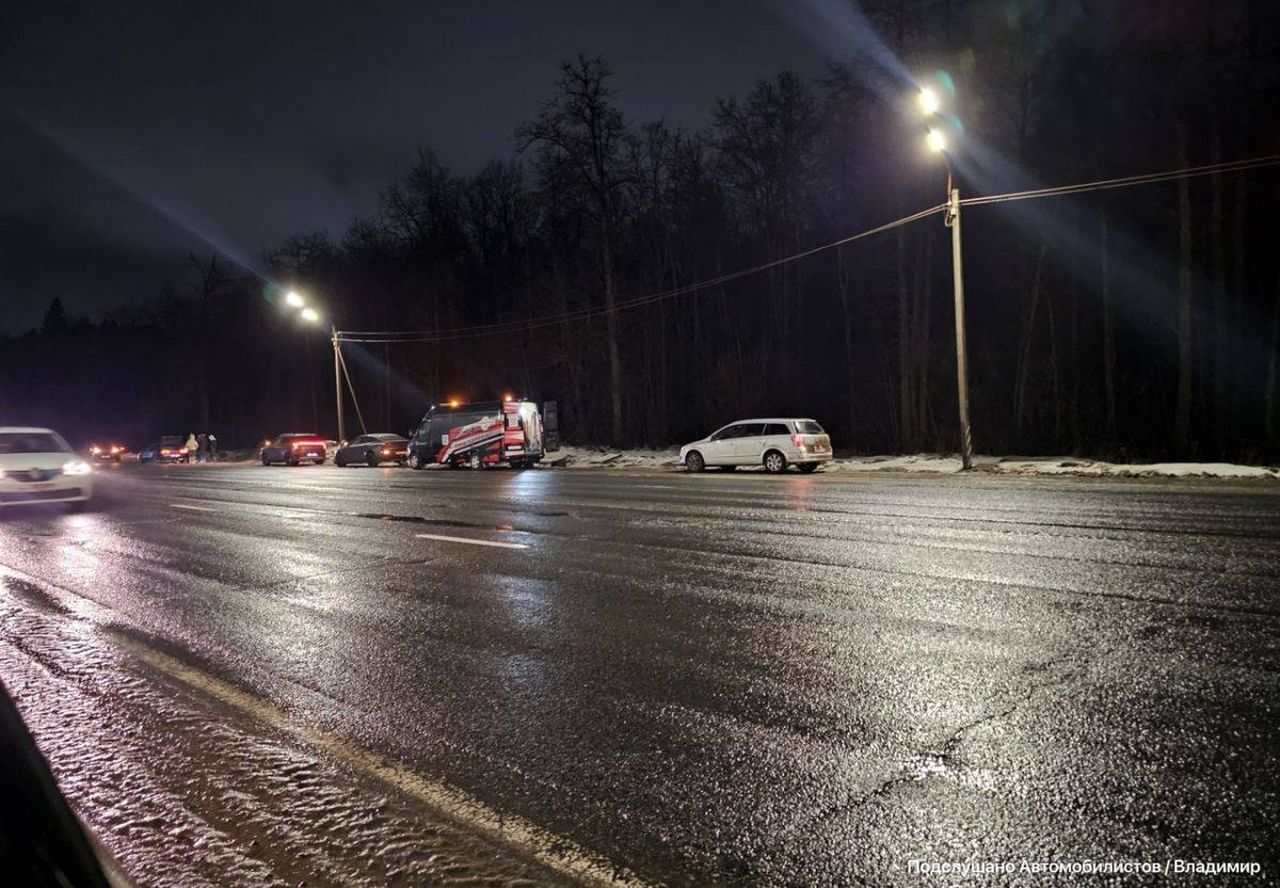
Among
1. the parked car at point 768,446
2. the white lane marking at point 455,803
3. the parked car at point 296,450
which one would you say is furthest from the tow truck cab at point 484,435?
the white lane marking at point 455,803

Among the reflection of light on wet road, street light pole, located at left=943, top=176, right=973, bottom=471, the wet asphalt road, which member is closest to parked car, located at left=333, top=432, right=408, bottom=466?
the reflection of light on wet road

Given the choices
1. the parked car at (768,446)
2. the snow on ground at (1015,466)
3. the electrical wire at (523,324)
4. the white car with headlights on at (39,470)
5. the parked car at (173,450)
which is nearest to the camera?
the white car with headlights on at (39,470)

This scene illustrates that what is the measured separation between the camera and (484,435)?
30.8m

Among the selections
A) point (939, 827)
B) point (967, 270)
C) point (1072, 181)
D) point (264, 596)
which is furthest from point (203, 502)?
point (967, 270)

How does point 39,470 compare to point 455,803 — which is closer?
point 455,803

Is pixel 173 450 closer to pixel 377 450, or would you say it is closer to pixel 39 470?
pixel 377 450

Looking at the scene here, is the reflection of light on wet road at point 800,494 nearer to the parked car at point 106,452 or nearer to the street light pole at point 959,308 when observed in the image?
the street light pole at point 959,308

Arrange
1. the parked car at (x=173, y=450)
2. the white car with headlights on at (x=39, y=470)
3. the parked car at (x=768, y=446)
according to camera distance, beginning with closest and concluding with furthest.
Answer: the white car with headlights on at (x=39, y=470), the parked car at (x=768, y=446), the parked car at (x=173, y=450)

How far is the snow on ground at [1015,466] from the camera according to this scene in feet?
58.7

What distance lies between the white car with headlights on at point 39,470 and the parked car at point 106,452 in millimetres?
50382

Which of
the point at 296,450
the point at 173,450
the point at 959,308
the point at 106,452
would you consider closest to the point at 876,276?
the point at 959,308

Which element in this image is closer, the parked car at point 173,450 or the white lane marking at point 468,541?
the white lane marking at point 468,541

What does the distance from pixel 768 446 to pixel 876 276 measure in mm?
18979

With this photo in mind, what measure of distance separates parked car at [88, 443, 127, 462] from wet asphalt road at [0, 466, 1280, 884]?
6059cm
